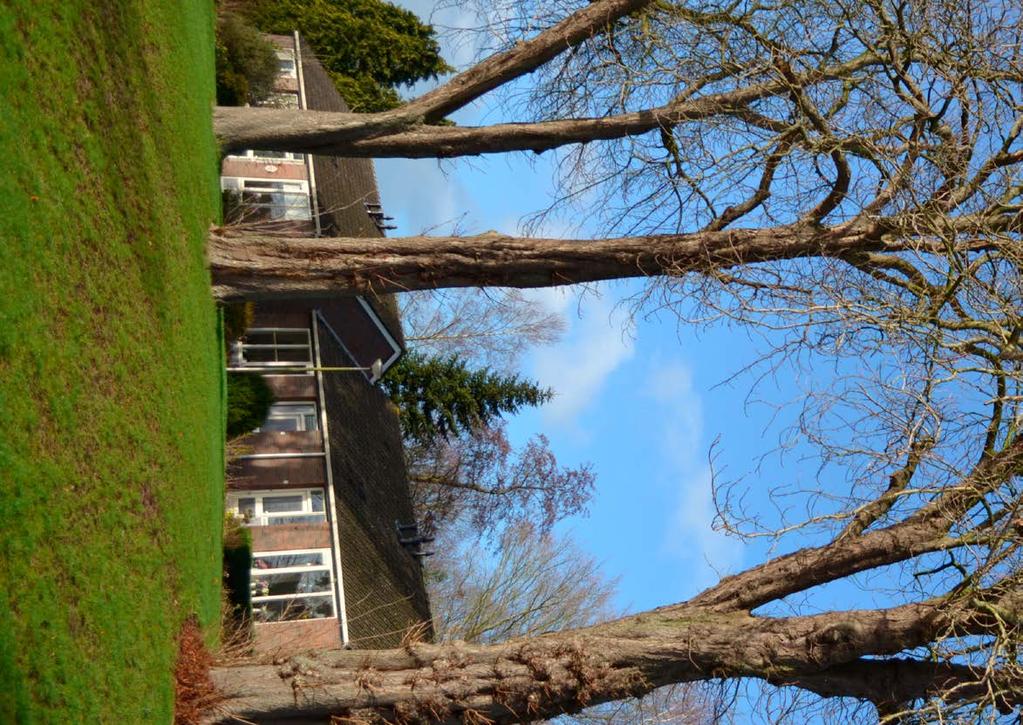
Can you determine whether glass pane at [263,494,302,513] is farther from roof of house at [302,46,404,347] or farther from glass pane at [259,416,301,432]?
roof of house at [302,46,404,347]

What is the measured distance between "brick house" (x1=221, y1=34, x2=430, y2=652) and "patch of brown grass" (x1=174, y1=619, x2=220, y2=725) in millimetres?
7777

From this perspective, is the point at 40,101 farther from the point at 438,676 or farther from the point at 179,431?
the point at 438,676

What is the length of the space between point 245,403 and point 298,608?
12.4 ft

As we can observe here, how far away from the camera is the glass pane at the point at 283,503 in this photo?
21562 millimetres

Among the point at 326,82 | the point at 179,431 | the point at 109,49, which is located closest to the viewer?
the point at 109,49

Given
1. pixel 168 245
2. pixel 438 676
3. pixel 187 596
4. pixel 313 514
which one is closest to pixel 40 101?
pixel 168 245

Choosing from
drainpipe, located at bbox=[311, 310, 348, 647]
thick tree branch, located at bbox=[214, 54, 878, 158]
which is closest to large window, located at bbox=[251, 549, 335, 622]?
drainpipe, located at bbox=[311, 310, 348, 647]

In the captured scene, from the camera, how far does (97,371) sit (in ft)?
31.8

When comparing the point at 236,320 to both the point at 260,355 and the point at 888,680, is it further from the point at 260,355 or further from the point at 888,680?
the point at 888,680

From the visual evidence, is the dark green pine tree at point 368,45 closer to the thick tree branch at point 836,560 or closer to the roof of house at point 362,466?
the roof of house at point 362,466

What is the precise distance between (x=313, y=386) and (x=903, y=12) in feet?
44.6

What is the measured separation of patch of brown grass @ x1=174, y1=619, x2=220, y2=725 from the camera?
10523 mm

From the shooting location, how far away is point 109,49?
37.3 ft

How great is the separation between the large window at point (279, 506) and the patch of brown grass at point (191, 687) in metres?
10.0
